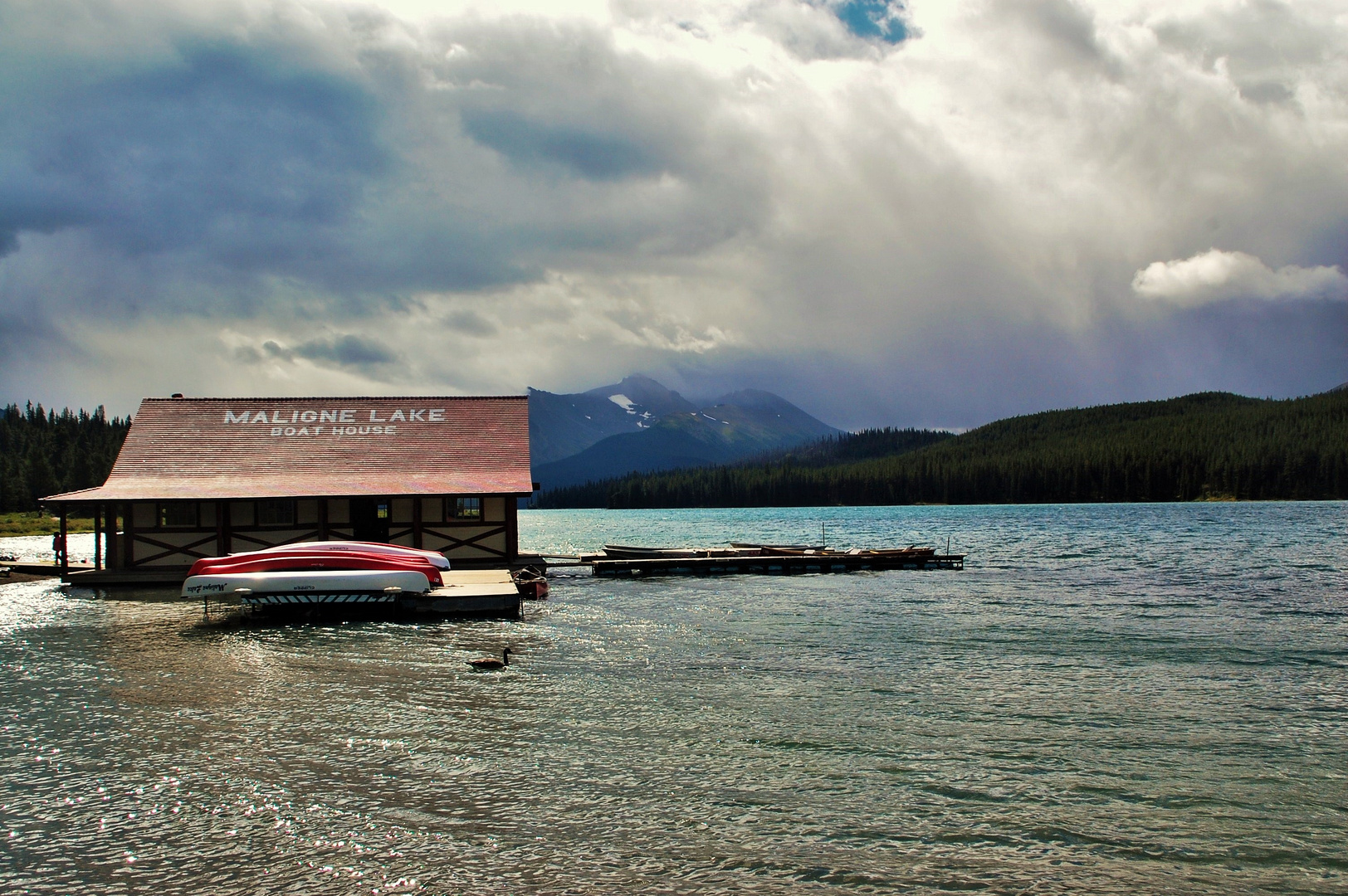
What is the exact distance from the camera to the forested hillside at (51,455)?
12662 cm

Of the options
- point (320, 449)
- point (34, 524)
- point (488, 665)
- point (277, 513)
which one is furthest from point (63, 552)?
point (34, 524)

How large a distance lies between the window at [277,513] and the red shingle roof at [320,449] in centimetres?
93

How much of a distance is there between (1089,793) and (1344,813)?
3.11 metres

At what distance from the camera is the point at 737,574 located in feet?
154

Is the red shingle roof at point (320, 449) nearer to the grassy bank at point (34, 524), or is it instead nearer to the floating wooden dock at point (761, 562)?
the floating wooden dock at point (761, 562)

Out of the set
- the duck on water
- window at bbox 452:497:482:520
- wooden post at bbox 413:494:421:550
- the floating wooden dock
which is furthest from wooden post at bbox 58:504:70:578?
the duck on water

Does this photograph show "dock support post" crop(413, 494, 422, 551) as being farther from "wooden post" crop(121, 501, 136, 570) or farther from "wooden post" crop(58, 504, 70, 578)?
"wooden post" crop(58, 504, 70, 578)

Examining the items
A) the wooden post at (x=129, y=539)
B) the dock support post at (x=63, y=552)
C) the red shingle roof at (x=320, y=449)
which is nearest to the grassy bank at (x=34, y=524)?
the dock support post at (x=63, y=552)

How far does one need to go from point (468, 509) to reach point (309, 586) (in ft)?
39.6

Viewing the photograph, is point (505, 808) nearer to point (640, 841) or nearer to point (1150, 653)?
point (640, 841)

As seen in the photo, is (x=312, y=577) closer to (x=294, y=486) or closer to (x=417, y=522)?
(x=417, y=522)

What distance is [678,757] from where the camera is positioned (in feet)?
44.1

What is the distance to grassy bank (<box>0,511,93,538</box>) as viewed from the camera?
99.3 metres

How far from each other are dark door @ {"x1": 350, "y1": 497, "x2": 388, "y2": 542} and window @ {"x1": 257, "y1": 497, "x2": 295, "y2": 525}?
275 centimetres
